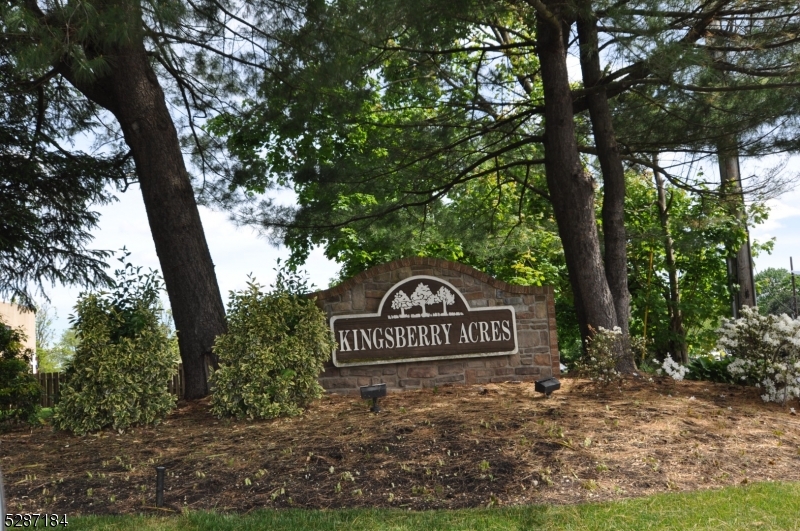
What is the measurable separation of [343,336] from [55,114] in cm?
661

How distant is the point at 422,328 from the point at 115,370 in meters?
3.34

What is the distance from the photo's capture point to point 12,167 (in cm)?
1186

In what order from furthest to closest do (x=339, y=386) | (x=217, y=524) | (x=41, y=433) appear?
(x=339, y=386)
(x=41, y=433)
(x=217, y=524)

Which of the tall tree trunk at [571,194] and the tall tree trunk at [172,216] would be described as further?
the tall tree trunk at [571,194]

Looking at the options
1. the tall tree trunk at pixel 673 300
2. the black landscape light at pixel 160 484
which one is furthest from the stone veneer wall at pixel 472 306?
the tall tree trunk at pixel 673 300

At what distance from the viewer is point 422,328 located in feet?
30.0

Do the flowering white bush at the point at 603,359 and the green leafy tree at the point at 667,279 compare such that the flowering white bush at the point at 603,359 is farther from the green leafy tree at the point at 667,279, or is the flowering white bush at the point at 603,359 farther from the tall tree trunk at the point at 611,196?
the green leafy tree at the point at 667,279

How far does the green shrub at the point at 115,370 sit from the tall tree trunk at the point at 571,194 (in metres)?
4.87

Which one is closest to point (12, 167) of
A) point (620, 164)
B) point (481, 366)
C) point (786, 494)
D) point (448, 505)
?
point (481, 366)

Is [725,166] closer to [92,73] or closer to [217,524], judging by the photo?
[92,73]

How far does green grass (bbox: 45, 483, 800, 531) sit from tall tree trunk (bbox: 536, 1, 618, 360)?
4600mm

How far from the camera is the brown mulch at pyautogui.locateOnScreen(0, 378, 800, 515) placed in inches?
215

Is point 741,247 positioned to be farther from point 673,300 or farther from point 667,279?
point 667,279

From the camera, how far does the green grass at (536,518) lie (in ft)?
15.8
